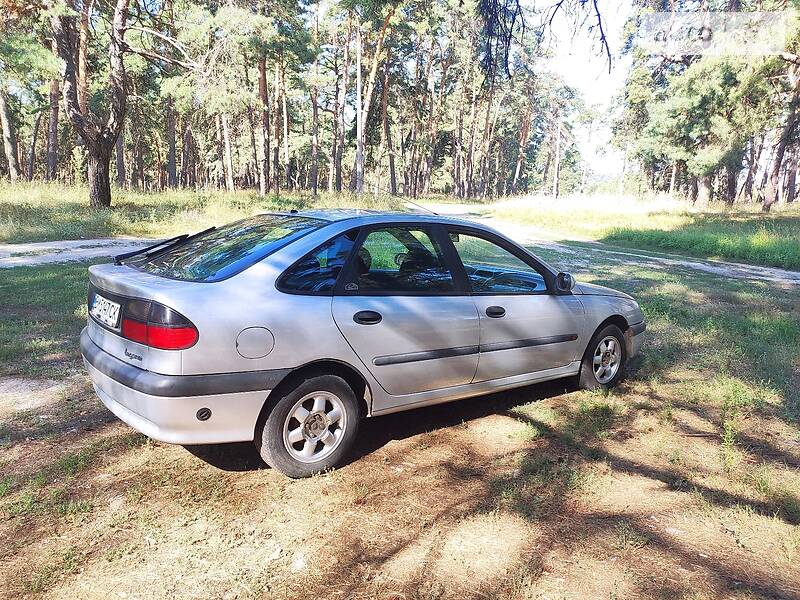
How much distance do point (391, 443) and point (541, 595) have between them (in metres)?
1.58

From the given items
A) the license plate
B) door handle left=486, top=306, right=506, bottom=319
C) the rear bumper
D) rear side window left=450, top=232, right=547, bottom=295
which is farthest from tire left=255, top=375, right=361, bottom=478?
rear side window left=450, top=232, right=547, bottom=295

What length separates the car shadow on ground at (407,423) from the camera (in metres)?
3.42

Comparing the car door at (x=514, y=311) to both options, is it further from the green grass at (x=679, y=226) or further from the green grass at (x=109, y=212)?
the green grass at (x=679, y=226)

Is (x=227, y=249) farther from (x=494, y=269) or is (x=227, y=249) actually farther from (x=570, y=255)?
(x=570, y=255)

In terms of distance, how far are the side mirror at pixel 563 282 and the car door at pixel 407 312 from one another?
0.97 m

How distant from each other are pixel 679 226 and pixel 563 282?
60.8 feet

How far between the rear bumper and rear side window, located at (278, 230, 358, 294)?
52cm

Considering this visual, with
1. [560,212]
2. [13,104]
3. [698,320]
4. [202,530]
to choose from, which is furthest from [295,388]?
[13,104]

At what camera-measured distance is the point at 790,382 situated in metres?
5.12

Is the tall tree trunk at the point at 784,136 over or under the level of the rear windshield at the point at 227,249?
over

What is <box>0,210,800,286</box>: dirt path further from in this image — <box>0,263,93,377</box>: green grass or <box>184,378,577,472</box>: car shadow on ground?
<box>184,378,577,472</box>: car shadow on ground

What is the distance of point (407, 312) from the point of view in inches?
139

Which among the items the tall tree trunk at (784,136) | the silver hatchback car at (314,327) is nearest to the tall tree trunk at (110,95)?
the silver hatchback car at (314,327)

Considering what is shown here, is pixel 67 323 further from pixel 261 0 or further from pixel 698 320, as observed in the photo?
pixel 261 0
